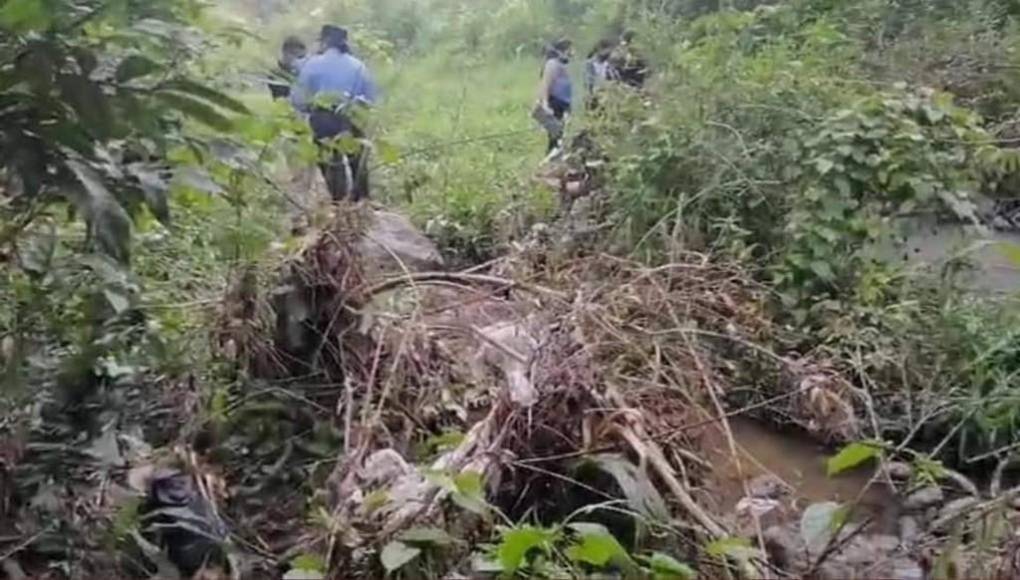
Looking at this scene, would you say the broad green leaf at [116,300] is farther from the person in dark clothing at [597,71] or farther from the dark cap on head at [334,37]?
the person in dark clothing at [597,71]

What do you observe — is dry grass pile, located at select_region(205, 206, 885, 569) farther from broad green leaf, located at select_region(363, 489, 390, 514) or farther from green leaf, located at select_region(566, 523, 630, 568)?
green leaf, located at select_region(566, 523, 630, 568)

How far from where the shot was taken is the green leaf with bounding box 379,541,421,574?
203 cm

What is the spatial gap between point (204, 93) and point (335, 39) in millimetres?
3513

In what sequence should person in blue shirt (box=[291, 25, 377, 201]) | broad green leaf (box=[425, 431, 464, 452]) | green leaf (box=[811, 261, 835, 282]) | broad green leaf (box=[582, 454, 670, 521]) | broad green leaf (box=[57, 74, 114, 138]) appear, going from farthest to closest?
green leaf (box=[811, 261, 835, 282]) → person in blue shirt (box=[291, 25, 377, 201]) → broad green leaf (box=[425, 431, 464, 452]) → broad green leaf (box=[582, 454, 670, 521]) → broad green leaf (box=[57, 74, 114, 138])

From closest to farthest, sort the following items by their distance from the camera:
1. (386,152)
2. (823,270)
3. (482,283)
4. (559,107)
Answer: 1. (386,152)
2. (482,283)
3. (823,270)
4. (559,107)

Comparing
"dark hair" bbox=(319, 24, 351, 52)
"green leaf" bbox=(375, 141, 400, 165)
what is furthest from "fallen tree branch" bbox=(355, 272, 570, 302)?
"dark hair" bbox=(319, 24, 351, 52)

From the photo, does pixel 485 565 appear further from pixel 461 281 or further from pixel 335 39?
pixel 335 39

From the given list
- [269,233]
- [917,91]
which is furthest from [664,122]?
[269,233]

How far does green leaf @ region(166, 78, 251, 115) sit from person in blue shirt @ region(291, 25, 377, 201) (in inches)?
40.9

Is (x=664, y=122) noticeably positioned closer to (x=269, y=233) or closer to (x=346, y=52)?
(x=346, y=52)

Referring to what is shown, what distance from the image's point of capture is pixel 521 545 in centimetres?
176

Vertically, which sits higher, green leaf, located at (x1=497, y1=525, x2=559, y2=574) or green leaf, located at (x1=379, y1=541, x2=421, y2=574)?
green leaf, located at (x1=497, y1=525, x2=559, y2=574)

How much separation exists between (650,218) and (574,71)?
2.60 meters

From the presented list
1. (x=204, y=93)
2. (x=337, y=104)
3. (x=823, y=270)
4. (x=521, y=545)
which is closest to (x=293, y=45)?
(x=337, y=104)
